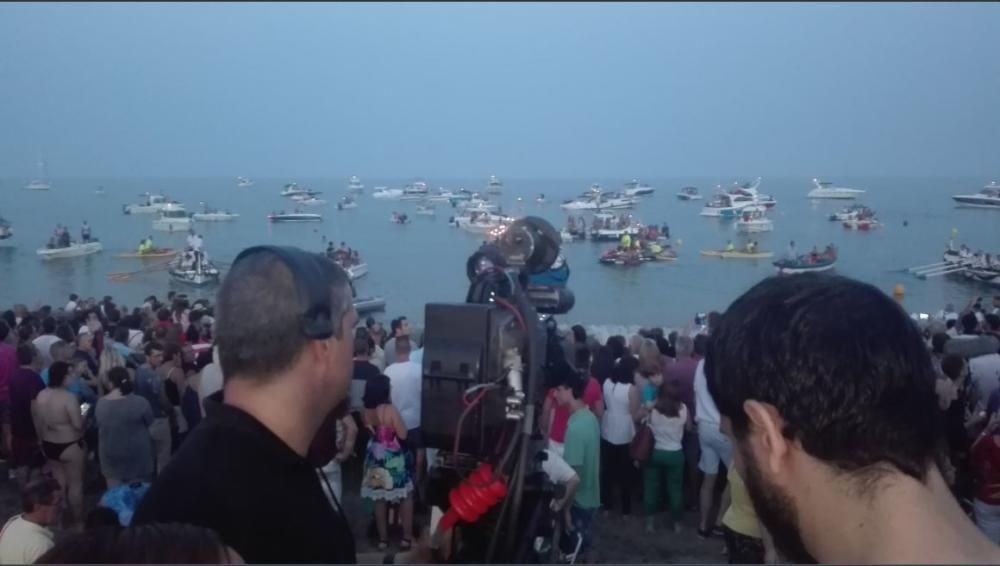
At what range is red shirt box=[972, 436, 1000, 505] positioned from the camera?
4758 millimetres

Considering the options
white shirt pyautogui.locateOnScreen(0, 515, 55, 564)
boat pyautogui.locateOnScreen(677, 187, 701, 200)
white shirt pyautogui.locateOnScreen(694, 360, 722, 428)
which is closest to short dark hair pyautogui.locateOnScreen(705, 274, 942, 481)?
white shirt pyautogui.locateOnScreen(0, 515, 55, 564)

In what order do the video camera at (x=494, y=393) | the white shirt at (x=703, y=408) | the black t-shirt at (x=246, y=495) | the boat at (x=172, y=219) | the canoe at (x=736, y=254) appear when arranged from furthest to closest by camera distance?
1. the canoe at (x=736, y=254)
2. the boat at (x=172, y=219)
3. the white shirt at (x=703, y=408)
4. the video camera at (x=494, y=393)
5. the black t-shirt at (x=246, y=495)

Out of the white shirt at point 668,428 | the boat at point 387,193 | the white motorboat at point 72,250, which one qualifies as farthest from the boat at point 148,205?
the white shirt at point 668,428

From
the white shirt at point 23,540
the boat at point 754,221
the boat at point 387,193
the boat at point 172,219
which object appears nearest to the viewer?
the white shirt at point 23,540

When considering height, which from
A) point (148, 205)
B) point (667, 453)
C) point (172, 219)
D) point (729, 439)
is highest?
point (729, 439)

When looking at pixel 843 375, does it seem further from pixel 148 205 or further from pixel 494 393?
pixel 148 205

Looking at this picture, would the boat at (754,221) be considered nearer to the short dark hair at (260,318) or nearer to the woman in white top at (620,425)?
the woman in white top at (620,425)

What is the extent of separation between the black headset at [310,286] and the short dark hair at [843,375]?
964 mm

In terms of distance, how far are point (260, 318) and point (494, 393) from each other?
0.60 meters

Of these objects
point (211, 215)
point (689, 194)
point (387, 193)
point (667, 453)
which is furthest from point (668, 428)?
point (387, 193)

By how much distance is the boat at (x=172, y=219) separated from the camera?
101ft

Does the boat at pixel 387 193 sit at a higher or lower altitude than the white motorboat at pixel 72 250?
higher

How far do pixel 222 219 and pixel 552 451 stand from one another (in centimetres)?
3080

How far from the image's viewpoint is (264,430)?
188cm
